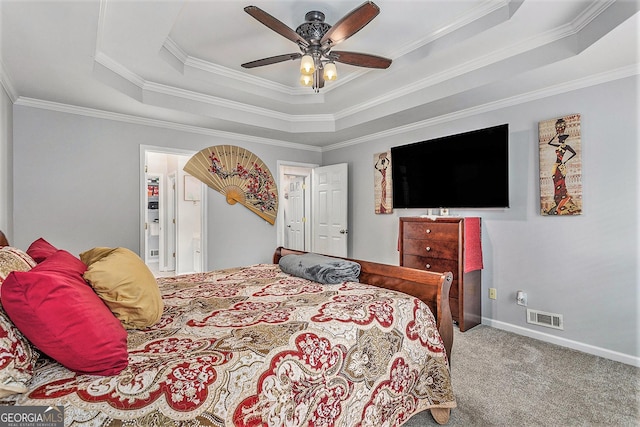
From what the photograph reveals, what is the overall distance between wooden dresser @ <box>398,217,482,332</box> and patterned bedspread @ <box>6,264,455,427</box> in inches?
60.8

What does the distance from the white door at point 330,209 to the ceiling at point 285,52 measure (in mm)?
1192

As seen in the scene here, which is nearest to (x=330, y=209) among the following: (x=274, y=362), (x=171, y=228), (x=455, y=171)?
(x=455, y=171)

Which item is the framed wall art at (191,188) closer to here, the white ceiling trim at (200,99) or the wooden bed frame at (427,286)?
the white ceiling trim at (200,99)

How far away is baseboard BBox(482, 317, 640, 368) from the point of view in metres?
2.54

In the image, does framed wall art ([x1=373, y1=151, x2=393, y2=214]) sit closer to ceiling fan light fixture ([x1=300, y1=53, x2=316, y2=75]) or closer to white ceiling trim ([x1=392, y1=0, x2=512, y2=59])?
white ceiling trim ([x1=392, y1=0, x2=512, y2=59])

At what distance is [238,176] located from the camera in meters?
4.56

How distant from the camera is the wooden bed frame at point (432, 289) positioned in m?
1.87

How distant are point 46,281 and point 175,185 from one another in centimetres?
532

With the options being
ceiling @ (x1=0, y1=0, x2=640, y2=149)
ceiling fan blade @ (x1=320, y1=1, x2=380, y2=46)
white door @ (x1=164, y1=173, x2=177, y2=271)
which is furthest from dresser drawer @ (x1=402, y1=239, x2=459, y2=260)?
white door @ (x1=164, y1=173, x2=177, y2=271)

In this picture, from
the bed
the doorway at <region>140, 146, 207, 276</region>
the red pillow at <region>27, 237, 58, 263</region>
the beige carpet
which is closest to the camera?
the bed

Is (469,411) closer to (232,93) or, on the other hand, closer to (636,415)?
(636,415)

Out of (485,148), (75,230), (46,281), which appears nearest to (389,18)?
(485,148)

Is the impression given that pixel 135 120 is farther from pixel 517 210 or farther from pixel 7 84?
pixel 517 210

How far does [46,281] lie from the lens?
1.01m
